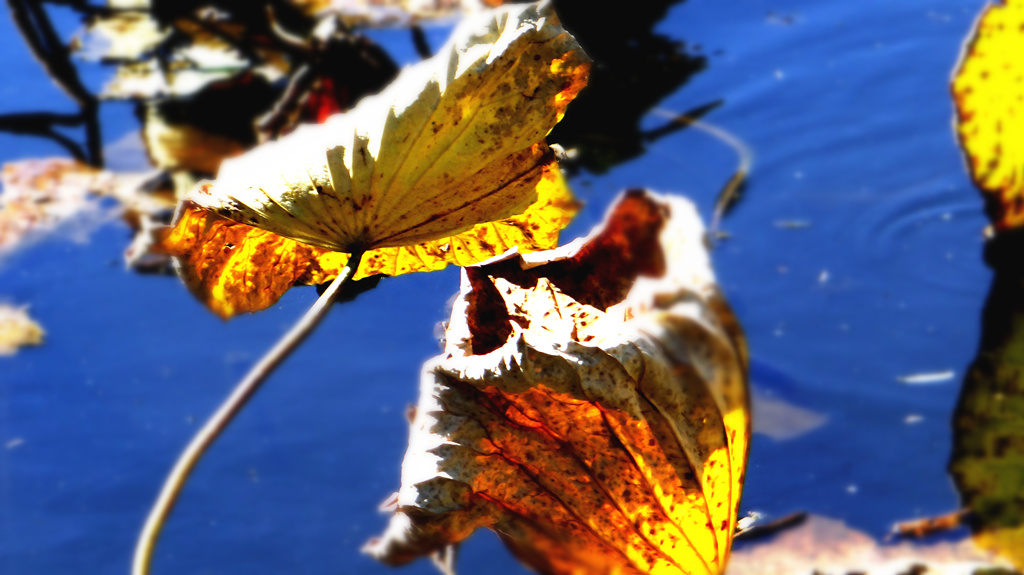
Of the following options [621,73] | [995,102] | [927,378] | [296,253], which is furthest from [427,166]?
[621,73]

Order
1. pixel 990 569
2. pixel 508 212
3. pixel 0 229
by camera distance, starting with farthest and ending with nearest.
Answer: pixel 0 229
pixel 990 569
pixel 508 212

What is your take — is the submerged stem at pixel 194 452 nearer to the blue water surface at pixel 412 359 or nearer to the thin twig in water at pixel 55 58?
the blue water surface at pixel 412 359

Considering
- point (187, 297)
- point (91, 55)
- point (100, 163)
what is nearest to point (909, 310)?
point (187, 297)

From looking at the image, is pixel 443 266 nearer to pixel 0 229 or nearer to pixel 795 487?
pixel 795 487

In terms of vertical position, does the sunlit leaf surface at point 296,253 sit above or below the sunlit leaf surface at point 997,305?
above

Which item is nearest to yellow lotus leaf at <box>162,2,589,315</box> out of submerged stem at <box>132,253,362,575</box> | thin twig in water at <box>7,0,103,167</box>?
submerged stem at <box>132,253,362,575</box>

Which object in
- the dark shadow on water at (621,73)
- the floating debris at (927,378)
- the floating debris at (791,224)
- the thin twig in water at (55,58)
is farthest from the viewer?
the thin twig in water at (55,58)

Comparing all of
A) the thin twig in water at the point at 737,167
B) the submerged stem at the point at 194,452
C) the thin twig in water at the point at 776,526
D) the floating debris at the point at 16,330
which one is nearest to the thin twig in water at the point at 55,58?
the floating debris at the point at 16,330
